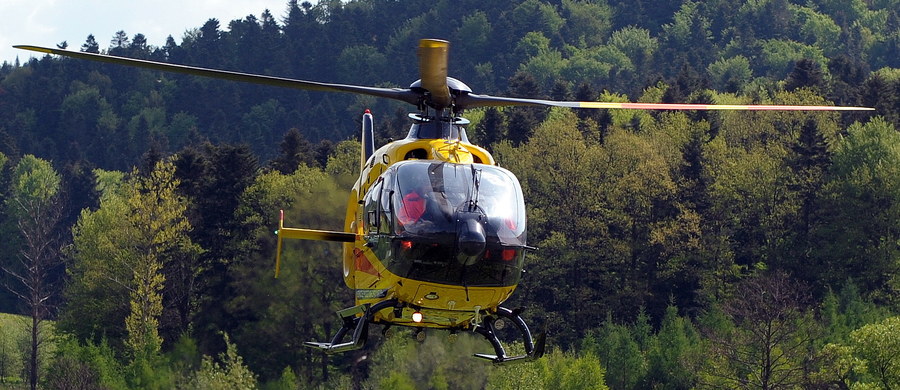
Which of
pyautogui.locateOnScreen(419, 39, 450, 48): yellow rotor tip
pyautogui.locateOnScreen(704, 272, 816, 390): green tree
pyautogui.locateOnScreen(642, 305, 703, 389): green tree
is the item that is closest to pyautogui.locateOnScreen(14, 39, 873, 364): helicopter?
pyautogui.locateOnScreen(419, 39, 450, 48): yellow rotor tip

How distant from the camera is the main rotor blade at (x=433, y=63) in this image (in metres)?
20.6

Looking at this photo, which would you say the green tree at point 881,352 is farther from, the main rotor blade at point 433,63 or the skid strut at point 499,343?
the main rotor blade at point 433,63

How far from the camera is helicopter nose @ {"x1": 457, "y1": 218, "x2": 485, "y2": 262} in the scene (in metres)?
22.8

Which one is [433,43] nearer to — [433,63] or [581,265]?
[433,63]

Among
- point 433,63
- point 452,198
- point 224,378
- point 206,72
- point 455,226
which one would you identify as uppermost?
point 433,63

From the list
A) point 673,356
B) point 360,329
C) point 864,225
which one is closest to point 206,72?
point 360,329

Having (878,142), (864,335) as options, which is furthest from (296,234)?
(878,142)

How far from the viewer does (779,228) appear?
8519 centimetres

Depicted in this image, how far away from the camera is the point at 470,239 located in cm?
2281

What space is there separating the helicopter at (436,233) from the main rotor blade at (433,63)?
31 mm

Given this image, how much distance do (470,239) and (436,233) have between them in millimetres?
564

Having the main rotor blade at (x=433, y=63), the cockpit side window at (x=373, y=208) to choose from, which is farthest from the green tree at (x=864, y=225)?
the main rotor blade at (x=433, y=63)

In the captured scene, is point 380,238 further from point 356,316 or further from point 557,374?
point 557,374

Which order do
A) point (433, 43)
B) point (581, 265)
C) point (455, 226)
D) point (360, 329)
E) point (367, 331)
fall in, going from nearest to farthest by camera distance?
point (433, 43)
point (455, 226)
point (360, 329)
point (367, 331)
point (581, 265)
